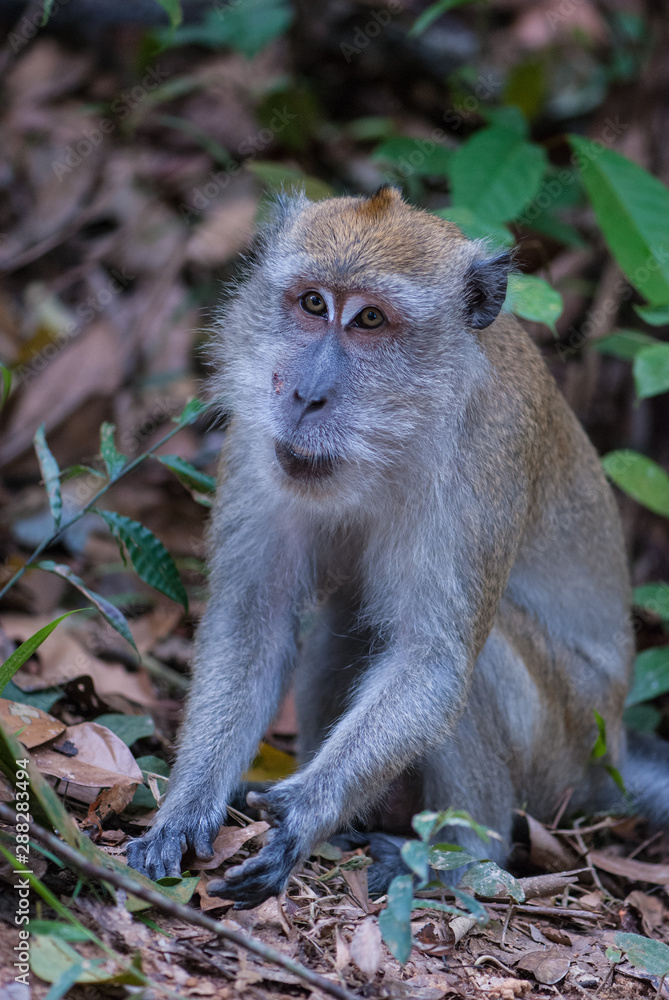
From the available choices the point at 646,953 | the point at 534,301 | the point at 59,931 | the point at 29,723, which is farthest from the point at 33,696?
the point at 534,301

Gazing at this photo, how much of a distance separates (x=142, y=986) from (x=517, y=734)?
92.3 inches

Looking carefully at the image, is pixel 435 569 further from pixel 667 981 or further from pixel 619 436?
pixel 619 436

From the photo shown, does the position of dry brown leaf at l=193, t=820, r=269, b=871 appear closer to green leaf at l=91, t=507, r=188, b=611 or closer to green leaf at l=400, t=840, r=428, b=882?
green leaf at l=91, t=507, r=188, b=611

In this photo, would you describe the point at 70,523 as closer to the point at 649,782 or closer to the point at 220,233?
the point at 649,782

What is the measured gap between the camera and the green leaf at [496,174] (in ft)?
19.1

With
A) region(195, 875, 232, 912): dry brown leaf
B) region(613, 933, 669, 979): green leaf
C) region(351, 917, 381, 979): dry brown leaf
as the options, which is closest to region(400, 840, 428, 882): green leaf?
region(351, 917, 381, 979): dry brown leaf

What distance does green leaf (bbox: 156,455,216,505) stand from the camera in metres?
4.73

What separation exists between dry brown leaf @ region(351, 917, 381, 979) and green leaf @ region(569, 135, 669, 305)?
3.71 m

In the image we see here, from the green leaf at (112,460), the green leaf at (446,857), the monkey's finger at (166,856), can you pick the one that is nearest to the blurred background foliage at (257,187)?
the green leaf at (112,460)

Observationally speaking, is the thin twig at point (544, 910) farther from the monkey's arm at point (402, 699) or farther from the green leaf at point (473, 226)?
the green leaf at point (473, 226)

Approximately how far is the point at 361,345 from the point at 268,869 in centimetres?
197

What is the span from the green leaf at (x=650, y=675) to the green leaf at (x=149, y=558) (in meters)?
2.90

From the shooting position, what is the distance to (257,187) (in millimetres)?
8539

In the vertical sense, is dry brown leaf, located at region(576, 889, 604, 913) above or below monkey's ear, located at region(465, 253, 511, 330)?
below
